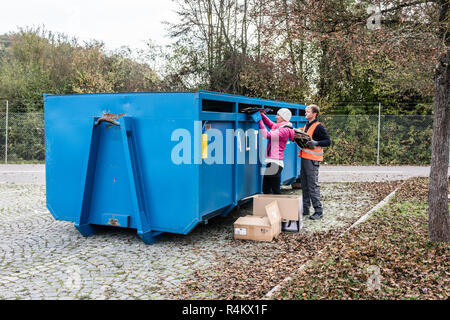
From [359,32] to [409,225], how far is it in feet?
9.68

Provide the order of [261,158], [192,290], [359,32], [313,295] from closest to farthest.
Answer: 1. [313,295]
2. [192,290]
3. [359,32]
4. [261,158]

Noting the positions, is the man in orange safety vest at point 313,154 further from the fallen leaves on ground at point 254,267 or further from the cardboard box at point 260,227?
the cardboard box at point 260,227

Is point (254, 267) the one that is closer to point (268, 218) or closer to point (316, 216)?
point (268, 218)

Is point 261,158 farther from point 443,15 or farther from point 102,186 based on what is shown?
point 443,15

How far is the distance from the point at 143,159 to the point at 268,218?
183 centimetres

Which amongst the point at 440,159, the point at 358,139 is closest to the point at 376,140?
the point at 358,139

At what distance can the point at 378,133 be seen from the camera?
15.8m

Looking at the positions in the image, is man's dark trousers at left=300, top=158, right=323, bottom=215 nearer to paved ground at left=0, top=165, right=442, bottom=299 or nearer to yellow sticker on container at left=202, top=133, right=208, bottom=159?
paved ground at left=0, top=165, right=442, bottom=299

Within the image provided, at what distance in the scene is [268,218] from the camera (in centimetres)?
573

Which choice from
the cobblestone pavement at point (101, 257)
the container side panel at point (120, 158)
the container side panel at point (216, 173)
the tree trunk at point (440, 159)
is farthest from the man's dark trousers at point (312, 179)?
the container side panel at point (120, 158)

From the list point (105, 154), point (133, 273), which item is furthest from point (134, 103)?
point (133, 273)

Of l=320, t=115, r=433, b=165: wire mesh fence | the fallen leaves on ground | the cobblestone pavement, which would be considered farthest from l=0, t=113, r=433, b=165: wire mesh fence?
the fallen leaves on ground

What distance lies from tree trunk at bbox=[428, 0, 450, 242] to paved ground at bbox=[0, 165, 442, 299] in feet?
5.66

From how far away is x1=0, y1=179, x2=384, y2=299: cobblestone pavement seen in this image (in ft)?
13.4
